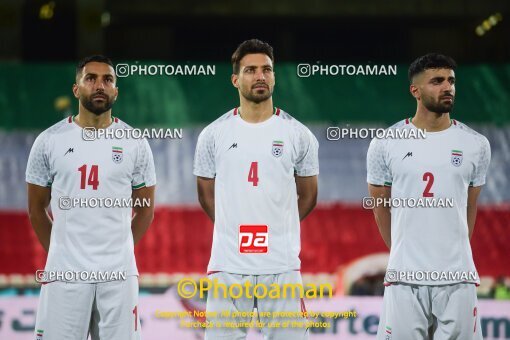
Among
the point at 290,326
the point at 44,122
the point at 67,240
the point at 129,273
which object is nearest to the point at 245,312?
the point at 290,326

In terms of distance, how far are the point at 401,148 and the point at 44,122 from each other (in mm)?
1932

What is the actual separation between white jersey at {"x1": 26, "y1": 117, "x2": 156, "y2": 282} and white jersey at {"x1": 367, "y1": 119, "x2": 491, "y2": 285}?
3.98 ft

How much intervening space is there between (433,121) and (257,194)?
91 cm

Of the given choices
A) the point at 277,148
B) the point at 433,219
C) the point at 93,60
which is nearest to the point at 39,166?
the point at 93,60

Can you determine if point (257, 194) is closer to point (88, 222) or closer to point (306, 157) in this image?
point (306, 157)

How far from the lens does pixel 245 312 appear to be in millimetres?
4004

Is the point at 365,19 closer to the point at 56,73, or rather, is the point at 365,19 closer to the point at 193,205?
the point at 193,205

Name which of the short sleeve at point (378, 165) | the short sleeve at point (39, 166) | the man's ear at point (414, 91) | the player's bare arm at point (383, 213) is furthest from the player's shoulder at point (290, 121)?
the short sleeve at point (39, 166)

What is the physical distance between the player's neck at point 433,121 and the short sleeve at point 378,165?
0.66 feet

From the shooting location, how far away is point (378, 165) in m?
4.15

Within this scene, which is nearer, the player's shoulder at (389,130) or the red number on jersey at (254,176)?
the red number on jersey at (254,176)

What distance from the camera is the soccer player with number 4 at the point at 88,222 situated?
12.9 feet

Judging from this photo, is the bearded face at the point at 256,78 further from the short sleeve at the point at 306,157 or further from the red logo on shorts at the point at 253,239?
the red logo on shorts at the point at 253,239

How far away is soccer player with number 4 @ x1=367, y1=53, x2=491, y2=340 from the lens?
391 cm
